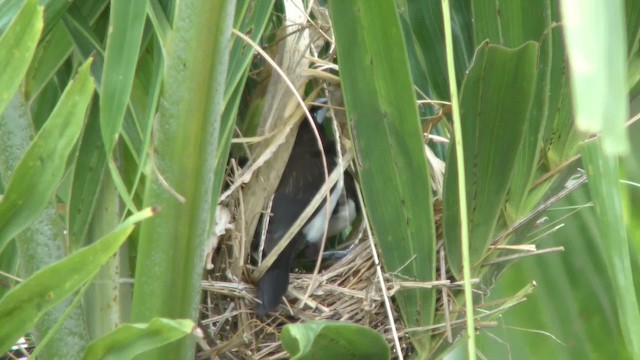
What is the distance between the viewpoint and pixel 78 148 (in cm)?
115

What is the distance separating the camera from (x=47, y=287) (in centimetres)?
80

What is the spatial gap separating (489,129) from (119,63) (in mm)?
492

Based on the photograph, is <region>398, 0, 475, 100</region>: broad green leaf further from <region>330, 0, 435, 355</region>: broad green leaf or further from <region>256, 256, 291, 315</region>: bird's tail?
<region>256, 256, 291, 315</region>: bird's tail

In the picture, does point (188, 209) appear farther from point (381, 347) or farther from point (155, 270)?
point (381, 347)

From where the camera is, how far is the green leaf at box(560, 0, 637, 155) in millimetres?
256

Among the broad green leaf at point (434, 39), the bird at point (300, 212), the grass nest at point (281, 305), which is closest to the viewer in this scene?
the broad green leaf at point (434, 39)

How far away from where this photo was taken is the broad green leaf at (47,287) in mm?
758

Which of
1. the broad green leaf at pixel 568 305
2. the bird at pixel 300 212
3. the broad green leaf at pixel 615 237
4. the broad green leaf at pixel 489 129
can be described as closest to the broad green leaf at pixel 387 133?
the broad green leaf at pixel 489 129

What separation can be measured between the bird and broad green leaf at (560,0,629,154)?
118 centimetres

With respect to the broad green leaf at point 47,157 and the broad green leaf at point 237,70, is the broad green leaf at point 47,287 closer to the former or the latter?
the broad green leaf at point 47,157

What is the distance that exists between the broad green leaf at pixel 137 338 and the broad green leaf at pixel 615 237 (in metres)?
0.36

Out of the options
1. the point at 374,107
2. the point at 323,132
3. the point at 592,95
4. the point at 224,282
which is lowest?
the point at 224,282

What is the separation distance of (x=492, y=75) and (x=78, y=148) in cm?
56

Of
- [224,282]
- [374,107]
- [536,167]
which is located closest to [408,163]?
[374,107]
